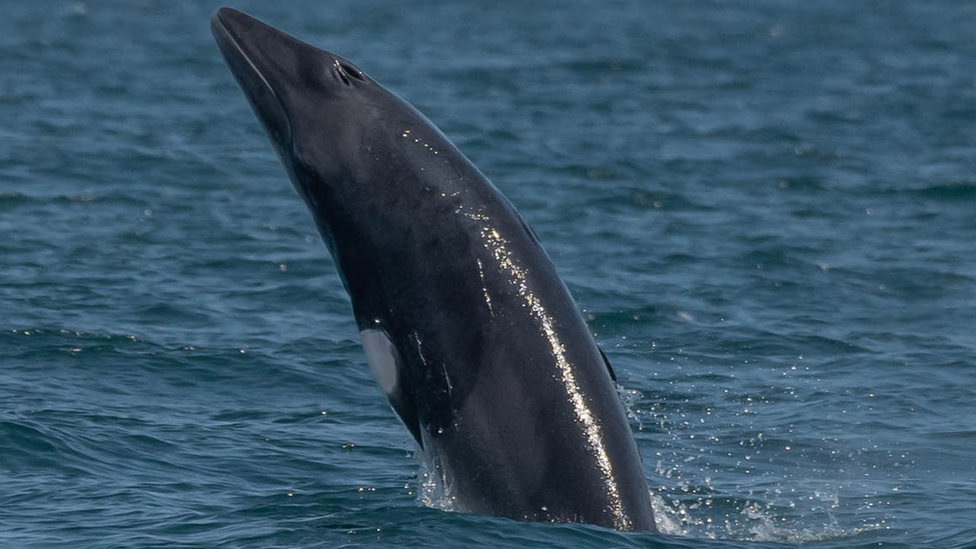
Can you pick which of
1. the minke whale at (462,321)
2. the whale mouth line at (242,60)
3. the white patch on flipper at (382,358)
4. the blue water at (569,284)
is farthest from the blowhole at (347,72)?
the blue water at (569,284)

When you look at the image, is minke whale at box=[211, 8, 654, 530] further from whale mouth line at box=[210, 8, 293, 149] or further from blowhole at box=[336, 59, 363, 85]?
whale mouth line at box=[210, 8, 293, 149]

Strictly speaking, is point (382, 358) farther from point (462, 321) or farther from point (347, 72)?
point (347, 72)

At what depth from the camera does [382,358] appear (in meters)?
11.5

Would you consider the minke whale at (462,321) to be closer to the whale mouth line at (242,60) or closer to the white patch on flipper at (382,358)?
the white patch on flipper at (382,358)

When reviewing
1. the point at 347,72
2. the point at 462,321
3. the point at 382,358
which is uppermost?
the point at 347,72

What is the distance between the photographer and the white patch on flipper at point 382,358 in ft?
37.7

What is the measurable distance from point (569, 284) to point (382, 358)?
11316mm

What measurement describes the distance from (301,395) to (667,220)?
10.5m

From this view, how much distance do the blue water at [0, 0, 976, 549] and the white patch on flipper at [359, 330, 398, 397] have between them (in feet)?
3.79

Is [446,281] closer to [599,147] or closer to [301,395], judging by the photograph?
[301,395]

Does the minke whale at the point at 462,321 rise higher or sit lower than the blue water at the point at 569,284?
higher

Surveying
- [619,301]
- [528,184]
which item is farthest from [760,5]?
[619,301]

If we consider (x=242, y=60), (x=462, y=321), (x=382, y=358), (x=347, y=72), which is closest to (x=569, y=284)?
(x=242, y=60)

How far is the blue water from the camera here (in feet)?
46.8
